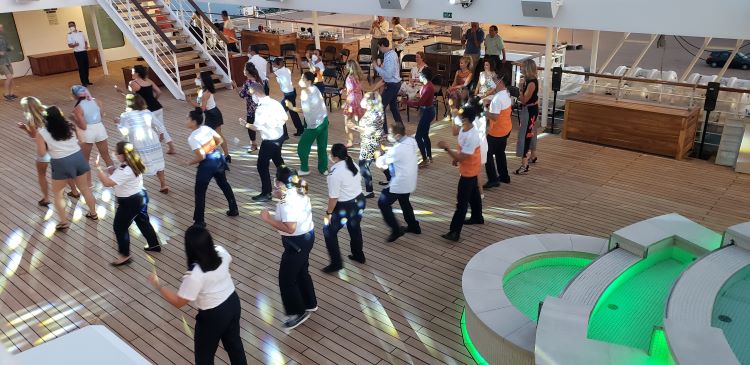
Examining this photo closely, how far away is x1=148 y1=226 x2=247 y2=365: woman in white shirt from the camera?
12.7 ft

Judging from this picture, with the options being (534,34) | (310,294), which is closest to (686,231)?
(310,294)

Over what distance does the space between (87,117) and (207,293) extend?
5.15 m

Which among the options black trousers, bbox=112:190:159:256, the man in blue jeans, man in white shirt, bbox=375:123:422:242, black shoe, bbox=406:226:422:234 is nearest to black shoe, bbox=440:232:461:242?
black shoe, bbox=406:226:422:234

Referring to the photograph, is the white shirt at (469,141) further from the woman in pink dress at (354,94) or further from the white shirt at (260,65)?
the white shirt at (260,65)

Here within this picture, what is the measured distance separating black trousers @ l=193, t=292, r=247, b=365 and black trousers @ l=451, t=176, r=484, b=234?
3095mm

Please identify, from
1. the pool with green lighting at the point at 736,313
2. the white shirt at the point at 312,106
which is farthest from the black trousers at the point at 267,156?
the pool with green lighting at the point at 736,313

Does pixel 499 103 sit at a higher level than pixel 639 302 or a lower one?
higher

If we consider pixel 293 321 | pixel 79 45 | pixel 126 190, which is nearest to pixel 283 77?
pixel 126 190

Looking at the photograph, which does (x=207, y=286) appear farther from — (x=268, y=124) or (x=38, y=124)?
(x=38, y=124)

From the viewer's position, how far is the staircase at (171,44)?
536 inches

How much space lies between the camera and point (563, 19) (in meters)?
9.57

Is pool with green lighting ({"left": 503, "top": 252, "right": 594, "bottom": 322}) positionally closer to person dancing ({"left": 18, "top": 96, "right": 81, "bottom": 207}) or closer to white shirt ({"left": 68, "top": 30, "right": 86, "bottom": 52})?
person dancing ({"left": 18, "top": 96, "right": 81, "bottom": 207})

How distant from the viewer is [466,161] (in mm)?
6422

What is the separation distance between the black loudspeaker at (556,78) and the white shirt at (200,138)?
250 inches
